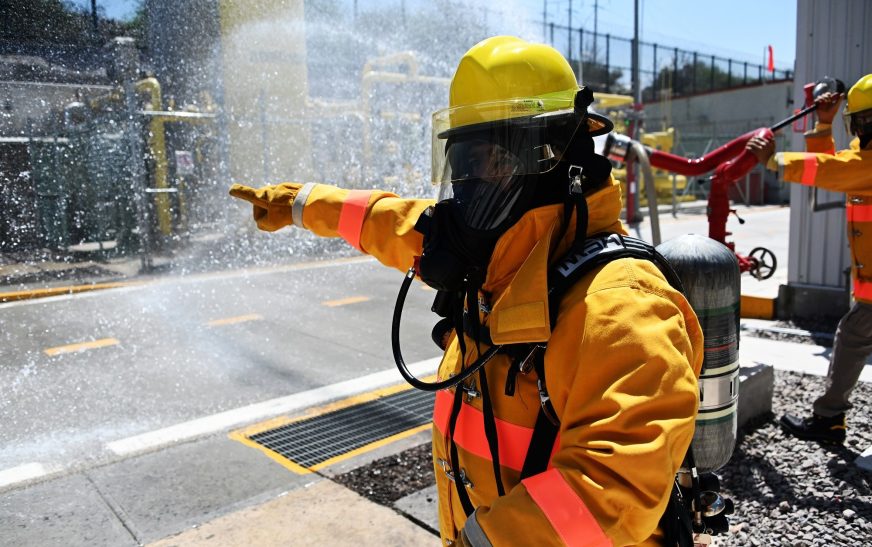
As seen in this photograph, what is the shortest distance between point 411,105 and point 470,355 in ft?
52.3

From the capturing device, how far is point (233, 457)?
385cm

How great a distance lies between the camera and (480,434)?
1.47 meters

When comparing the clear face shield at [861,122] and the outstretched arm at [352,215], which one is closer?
the outstretched arm at [352,215]

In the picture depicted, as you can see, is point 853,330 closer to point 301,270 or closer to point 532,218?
point 532,218

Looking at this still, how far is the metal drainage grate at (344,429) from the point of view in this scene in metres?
3.92

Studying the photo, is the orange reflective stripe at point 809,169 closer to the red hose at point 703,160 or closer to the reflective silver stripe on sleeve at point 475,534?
the red hose at point 703,160

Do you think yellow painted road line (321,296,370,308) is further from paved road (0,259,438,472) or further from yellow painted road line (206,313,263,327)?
yellow painted road line (206,313,263,327)

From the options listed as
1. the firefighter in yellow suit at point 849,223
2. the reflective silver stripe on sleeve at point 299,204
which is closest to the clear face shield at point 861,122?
the firefighter in yellow suit at point 849,223

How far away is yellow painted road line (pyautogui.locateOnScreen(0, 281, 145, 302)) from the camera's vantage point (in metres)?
8.65

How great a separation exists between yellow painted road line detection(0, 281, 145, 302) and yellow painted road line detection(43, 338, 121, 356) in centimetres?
297

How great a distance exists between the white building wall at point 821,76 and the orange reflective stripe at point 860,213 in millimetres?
2510

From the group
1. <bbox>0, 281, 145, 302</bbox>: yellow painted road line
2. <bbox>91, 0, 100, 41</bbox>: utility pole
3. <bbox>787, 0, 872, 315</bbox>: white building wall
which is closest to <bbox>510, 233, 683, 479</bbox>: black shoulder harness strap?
<bbox>787, 0, 872, 315</bbox>: white building wall

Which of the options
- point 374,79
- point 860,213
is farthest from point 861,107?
point 374,79

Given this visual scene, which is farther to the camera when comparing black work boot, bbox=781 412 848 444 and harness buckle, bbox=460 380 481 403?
black work boot, bbox=781 412 848 444
